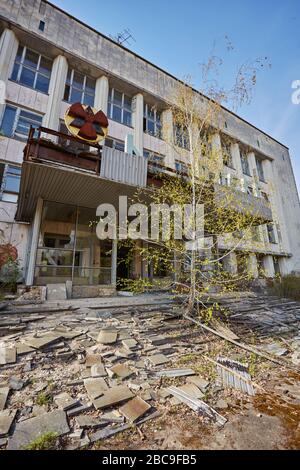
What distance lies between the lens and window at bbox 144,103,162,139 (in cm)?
1647

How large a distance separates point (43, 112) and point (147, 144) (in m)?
6.87

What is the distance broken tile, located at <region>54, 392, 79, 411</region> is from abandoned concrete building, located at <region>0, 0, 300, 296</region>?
4.96 m

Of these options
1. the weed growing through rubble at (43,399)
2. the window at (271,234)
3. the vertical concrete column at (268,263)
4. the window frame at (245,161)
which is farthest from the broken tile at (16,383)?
the window frame at (245,161)

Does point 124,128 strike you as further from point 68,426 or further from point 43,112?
point 68,426

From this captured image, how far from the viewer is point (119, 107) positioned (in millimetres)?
15727

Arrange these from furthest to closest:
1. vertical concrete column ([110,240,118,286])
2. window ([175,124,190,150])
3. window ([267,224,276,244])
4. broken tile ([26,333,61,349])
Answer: window ([267,224,276,244])
vertical concrete column ([110,240,118,286])
window ([175,124,190,150])
broken tile ([26,333,61,349])

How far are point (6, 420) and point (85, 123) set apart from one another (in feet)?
29.2

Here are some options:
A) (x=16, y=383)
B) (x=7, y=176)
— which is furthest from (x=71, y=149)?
(x=16, y=383)

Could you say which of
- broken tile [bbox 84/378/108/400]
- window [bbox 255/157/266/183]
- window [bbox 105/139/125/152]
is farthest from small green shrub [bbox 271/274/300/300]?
window [bbox 255/157/266/183]

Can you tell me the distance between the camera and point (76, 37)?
46.6 ft

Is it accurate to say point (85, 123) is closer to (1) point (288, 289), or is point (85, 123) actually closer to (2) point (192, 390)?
(2) point (192, 390)

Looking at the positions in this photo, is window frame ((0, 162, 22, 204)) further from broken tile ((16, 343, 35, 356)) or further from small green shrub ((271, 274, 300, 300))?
small green shrub ((271, 274, 300, 300))

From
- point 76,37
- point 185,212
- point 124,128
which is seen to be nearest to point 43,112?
point 124,128

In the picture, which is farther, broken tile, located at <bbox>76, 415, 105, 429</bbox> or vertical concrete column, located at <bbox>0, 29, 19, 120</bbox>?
vertical concrete column, located at <bbox>0, 29, 19, 120</bbox>
